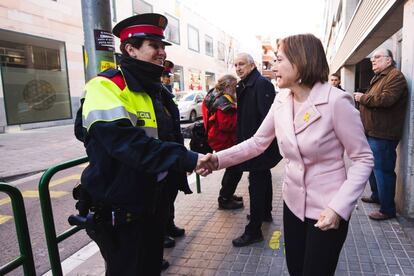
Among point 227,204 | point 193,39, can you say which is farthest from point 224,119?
point 193,39

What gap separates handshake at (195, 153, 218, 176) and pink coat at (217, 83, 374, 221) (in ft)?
1.48

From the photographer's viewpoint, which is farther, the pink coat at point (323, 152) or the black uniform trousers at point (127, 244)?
the black uniform trousers at point (127, 244)

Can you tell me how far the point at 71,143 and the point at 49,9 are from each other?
23.4 ft

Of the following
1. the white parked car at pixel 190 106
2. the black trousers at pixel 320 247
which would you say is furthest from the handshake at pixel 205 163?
the white parked car at pixel 190 106

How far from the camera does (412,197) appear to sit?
4086 mm

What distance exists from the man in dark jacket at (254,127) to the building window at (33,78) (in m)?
12.7

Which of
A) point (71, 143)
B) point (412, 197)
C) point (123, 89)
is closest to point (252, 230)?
point (412, 197)

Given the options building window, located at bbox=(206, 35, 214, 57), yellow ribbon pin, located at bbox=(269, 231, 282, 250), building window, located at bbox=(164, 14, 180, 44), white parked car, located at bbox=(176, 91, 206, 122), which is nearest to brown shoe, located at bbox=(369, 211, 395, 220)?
yellow ribbon pin, located at bbox=(269, 231, 282, 250)

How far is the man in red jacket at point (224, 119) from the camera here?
177 inches

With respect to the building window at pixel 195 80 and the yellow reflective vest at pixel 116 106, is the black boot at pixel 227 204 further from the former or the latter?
the building window at pixel 195 80

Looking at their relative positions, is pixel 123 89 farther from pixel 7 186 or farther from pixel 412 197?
pixel 412 197

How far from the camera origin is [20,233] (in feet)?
7.72

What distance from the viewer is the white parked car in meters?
17.4

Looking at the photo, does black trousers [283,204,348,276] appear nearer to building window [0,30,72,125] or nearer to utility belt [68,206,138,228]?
utility belt [68,206,138,228]
